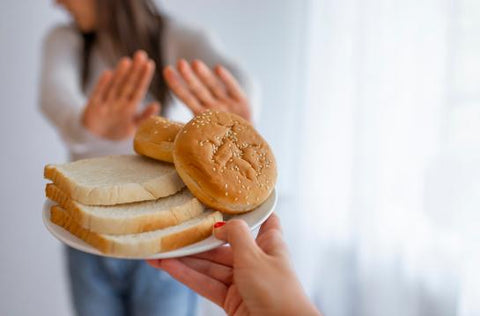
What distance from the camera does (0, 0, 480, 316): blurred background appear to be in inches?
53.5

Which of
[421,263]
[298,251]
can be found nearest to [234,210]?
[421,263]

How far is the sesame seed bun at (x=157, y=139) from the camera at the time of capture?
2.85ft

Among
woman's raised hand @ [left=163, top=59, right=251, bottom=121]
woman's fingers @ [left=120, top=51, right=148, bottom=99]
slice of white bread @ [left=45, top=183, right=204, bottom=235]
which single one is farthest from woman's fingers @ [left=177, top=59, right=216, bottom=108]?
slice of white bread @ [left=45, top=183, right=204, bottom=235]

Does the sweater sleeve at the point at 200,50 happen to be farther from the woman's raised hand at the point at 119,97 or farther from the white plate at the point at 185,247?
the white plate at the point at 185,247

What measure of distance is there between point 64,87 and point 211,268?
0.87 meters

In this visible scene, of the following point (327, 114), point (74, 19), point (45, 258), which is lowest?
point (45, 258)

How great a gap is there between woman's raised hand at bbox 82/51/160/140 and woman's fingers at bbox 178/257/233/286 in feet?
1.94

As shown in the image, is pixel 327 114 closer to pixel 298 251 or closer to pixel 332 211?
pixel 332 211

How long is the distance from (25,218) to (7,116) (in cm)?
38

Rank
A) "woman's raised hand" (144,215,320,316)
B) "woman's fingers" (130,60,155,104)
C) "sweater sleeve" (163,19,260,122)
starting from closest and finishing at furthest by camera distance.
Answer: "woman's raised hand" (144,215,320,316) < "woman's fingers" (130,60,155,104) < "sweater sleeve" (163,19,260,122)

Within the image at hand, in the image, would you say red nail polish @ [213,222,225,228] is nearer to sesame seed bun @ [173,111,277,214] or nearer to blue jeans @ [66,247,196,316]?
sesame seed bun @ [173,111,277,214]

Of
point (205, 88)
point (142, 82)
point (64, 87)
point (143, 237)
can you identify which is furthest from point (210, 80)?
point (143, 237)

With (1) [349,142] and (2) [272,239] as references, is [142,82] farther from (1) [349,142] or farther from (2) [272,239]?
(1) [349,142]

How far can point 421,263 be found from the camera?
153cm
